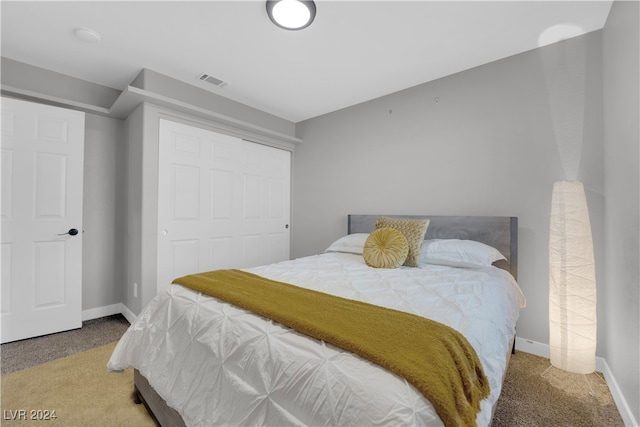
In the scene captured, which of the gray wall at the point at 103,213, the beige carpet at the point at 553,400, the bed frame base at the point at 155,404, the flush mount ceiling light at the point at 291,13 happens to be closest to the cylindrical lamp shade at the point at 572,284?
the beige carpet at the point at 553,400

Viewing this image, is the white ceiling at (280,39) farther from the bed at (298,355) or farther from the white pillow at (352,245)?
the bed at (298,355)

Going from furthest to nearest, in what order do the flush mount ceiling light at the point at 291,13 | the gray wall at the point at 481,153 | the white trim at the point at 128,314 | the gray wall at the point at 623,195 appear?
the white trim at the point at 128,314, the gray wall at the point at 481,153, the flush mount ceiling light at the point at 291,13, the gray wall at the point at 623,195

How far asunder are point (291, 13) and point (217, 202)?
6.88 ft

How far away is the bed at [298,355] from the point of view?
2.62ft

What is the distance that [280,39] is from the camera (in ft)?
7.25

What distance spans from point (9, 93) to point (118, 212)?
1340mm

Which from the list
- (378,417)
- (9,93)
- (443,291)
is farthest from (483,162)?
(9,93)

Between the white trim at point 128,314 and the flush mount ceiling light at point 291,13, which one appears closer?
the flush mount ceiling light at point 291,13

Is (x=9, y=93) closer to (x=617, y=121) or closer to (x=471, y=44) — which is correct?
(x=471, y=44)

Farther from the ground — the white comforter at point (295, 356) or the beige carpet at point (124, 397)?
the white comforter at point (295, 356)

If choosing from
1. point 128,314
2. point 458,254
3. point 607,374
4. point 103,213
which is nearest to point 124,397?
point 128,314

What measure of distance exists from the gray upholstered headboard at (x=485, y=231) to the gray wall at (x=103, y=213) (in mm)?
3253

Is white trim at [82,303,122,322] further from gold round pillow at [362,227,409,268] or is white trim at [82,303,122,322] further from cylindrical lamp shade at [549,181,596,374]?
cylindrical lamp shade at [549,181,596,374]

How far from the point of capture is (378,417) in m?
0.72
